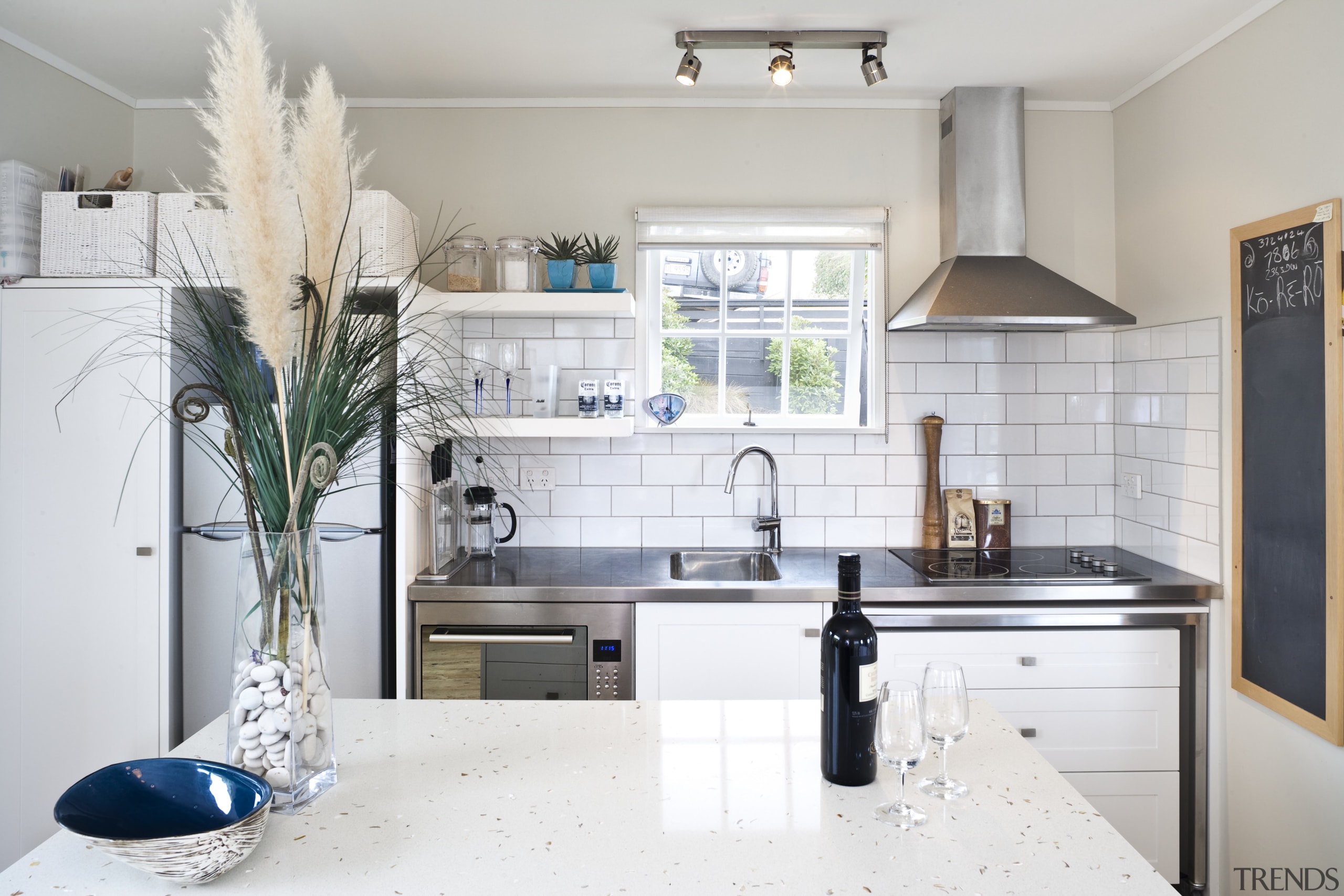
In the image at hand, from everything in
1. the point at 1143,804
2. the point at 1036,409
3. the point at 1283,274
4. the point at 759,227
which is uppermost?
the point at 759,227

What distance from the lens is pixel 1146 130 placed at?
9.70ft

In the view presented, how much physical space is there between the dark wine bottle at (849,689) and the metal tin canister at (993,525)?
83.6 inches

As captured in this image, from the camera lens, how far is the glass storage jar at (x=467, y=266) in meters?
2.92

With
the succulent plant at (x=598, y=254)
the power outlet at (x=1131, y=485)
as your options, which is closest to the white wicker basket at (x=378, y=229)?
the succulent plant at (x=598, y=254)

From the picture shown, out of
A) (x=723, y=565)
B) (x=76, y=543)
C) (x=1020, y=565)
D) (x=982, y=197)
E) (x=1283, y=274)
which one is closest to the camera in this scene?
(x=1283, y=274)

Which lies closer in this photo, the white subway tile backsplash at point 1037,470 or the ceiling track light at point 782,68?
the ceiling track light at point 782,68

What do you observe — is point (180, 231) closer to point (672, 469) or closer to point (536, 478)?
point (536, 478)

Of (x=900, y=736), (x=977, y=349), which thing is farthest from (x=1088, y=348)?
(x=900, y=736)

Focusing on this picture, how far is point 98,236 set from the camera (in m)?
2.60

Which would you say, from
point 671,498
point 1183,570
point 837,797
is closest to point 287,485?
point 837,797

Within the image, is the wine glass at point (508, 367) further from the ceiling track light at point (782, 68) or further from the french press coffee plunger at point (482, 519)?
the ceiling track light at point (782, 68)

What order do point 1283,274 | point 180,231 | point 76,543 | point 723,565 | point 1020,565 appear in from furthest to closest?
point 723,565 < point 1020,565 < point 180,231 < point 76,543 < point 1283,274

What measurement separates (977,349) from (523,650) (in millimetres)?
2078

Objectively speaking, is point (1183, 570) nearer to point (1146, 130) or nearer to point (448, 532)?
point (1146, 130)
